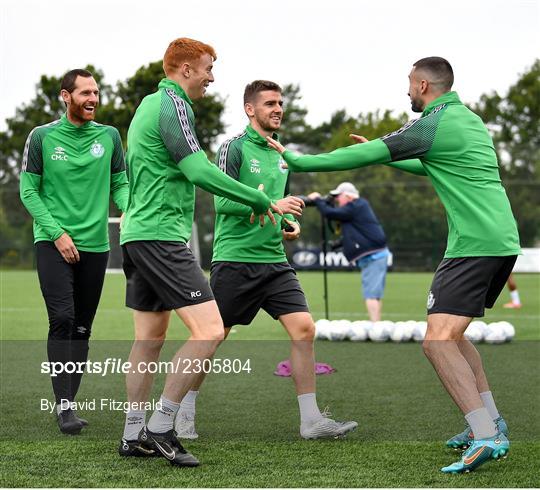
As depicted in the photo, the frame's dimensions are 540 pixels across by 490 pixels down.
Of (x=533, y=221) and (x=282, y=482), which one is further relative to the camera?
(x=533, y=221)

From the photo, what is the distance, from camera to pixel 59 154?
21.6ft

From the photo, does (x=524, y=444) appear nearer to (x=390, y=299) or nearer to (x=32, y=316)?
(x=32, y=316)

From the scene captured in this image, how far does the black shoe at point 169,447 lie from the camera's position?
203 inches

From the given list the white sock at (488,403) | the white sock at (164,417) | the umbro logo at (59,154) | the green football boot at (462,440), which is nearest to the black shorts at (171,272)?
the white sock at (164,417)

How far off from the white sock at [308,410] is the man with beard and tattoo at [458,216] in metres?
1.06

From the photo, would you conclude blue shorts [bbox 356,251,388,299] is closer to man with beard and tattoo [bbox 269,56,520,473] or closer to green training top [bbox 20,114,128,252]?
green training top [bbox 20,114,128,252]

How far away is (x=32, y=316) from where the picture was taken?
16156 mm

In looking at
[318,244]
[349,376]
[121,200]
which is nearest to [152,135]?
[121,200]

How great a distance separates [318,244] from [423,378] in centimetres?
2174

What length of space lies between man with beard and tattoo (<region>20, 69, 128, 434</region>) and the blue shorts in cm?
607

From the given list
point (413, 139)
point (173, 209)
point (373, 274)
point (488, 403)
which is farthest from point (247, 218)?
point (373, 274)

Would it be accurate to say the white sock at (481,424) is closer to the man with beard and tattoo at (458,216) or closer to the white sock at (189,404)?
the man with beard and tattoo at (458,216)

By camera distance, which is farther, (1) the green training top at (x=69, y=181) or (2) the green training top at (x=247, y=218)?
(1) the green training top at (x=69, y=181)

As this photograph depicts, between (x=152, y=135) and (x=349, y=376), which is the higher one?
(x=152, y=135)
